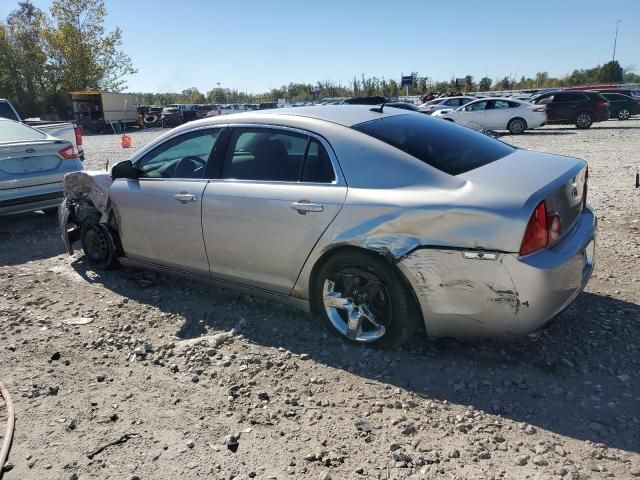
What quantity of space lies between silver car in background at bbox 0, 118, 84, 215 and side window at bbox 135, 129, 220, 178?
3.14 m

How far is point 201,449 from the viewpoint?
2.66 meters

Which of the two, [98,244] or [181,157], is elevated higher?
[181,157]

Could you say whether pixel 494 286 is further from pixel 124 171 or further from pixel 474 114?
pixel 474 114

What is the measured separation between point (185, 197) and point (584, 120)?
22.5 metres

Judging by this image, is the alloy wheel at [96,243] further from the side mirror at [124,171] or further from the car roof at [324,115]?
the car roof at [324,115]

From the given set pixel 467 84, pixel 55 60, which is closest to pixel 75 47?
pixel 55 60

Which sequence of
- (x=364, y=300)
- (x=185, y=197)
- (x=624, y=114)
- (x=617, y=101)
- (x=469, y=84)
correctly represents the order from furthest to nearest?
(x=469, y=84) → (x=624, y=114) → (x=617, y=101) → (x=185, y=197) → (x=364, y=300)

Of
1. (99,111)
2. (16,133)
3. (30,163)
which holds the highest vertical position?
(99,111)

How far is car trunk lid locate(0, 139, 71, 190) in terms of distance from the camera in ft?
22.1

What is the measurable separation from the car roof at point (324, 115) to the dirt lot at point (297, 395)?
1494 mm

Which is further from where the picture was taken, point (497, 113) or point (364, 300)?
point (497, 113)

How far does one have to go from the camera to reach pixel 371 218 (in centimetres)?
321

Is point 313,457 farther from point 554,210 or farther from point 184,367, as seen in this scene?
point 554,210

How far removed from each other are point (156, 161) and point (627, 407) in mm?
3893
